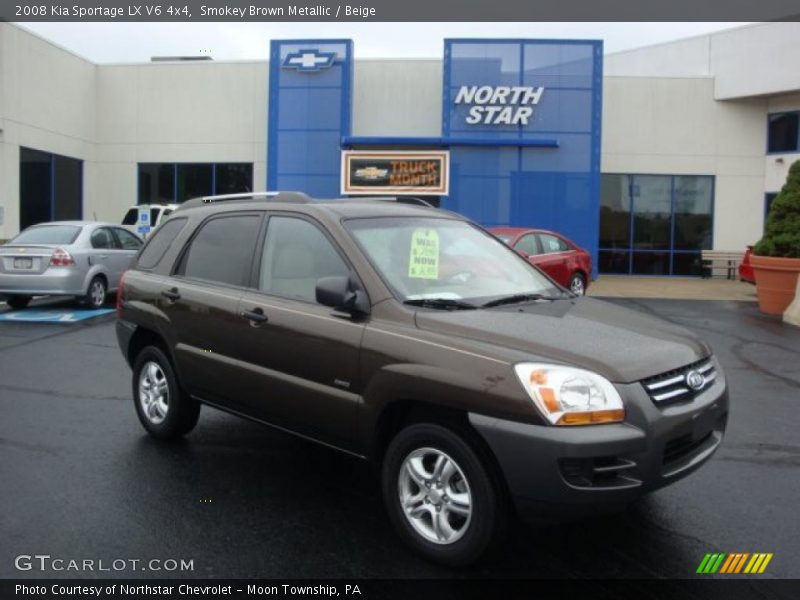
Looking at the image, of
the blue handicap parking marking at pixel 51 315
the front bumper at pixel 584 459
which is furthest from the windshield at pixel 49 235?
the front bumper at pixel 584 459

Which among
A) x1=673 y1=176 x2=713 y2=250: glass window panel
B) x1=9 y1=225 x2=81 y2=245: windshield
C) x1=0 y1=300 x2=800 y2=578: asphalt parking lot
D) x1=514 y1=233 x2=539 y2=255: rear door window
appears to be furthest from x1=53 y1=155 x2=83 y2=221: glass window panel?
x1=673 y1=176 x2=713 y2=250: glass window panel

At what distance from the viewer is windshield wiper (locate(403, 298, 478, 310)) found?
4.01m

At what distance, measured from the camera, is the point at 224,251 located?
16.9ft

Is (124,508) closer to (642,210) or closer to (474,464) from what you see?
(474,464)

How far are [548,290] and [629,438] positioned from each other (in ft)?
5.26

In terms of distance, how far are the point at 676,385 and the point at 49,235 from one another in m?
11.7

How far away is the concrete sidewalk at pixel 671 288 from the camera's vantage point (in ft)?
57.5

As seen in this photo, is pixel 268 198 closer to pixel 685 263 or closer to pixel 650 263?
pixel 650 263

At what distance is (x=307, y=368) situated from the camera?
4234 millimetres

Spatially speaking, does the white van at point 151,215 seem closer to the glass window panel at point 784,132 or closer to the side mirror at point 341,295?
the side mirror at point 341,295

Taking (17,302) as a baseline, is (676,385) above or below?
above

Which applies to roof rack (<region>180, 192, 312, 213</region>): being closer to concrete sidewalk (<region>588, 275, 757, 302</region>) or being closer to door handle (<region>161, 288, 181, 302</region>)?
door handle (<region>161, 288, 181, 302</region>)

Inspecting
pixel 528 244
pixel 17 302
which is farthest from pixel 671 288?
pixel 17 302

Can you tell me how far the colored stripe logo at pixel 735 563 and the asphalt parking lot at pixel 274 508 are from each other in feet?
0.14
